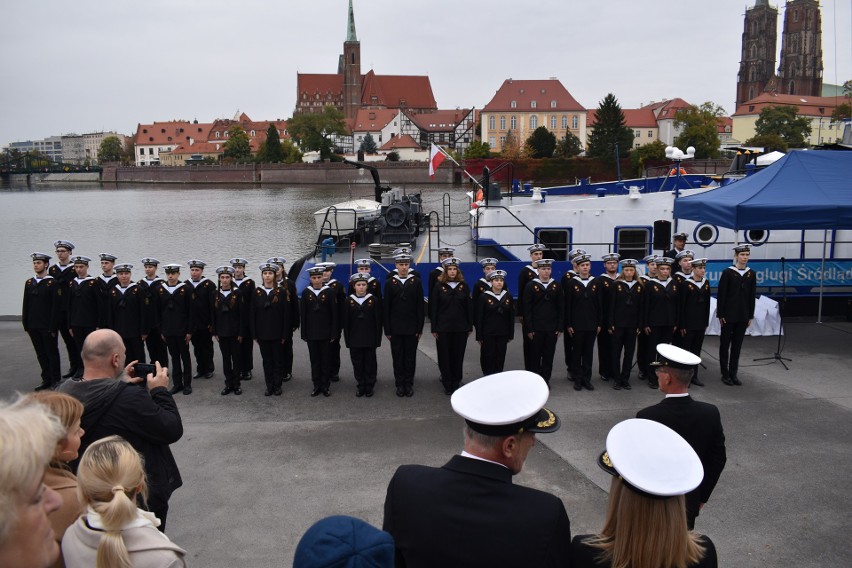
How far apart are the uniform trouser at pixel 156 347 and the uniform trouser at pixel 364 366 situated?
2994mm

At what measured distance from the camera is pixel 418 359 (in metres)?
10.8

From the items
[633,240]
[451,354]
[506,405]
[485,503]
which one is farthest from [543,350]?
→ [485,503]

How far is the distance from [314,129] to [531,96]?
4038 centimetres

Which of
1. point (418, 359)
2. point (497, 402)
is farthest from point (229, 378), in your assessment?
point (497, 402)

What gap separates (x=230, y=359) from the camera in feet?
30.8

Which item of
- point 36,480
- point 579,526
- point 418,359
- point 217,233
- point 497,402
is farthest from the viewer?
point 217,233

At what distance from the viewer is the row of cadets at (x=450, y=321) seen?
30.0 ft

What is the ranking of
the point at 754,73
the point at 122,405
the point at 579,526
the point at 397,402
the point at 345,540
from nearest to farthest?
the point at 345,540 → the point at 122,405 → the point at 579,526 → the point at 397,402 → the point at 754,73

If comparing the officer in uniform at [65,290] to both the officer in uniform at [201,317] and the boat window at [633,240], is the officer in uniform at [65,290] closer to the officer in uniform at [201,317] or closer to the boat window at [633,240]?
the officer in uniform at [201,317]

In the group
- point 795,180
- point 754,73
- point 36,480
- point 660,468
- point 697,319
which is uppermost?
point 754,73

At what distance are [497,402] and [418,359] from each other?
8.35 metres

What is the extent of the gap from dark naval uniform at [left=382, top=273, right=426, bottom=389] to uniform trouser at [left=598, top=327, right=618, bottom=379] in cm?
270

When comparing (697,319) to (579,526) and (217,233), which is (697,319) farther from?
(217,233)

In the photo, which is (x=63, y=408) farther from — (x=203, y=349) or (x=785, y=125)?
(x=785, y=125)
